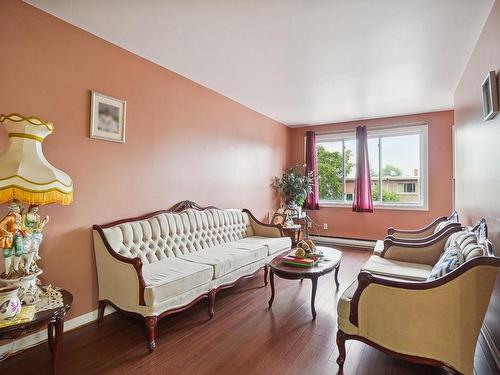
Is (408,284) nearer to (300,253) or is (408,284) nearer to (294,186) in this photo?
(300,253)

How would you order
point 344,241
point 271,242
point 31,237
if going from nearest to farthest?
point 31,237 → point 271,242 → point 344,241

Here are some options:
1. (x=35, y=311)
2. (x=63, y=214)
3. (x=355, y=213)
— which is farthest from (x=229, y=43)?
(x=355, y=213)

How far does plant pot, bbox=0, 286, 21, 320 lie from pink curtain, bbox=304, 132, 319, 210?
5.44 m

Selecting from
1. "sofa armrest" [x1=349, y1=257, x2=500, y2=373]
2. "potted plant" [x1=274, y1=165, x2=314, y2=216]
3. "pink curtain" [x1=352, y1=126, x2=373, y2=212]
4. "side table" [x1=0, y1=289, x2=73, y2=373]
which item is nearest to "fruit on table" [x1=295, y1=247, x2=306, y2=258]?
"sofa armrest" [x1=349, y1=257, x2=500, y2=373]

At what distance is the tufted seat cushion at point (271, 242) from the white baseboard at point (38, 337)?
190 cm

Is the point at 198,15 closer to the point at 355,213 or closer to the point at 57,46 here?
the point at 57,46

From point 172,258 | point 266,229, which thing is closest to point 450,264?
point 172,258

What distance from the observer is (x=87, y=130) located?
8.45 feet

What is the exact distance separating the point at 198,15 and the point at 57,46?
4.15 feet

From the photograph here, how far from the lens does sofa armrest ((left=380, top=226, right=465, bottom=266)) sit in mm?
2857

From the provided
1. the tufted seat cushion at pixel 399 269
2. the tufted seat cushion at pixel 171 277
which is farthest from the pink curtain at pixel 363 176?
the tufted seat cushion at pixel 171 277

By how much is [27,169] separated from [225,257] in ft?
6.43

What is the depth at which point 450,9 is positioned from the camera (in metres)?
2.22

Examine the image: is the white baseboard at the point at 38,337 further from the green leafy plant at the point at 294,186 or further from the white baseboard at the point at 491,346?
the green leafy plant at the point at 294,186
